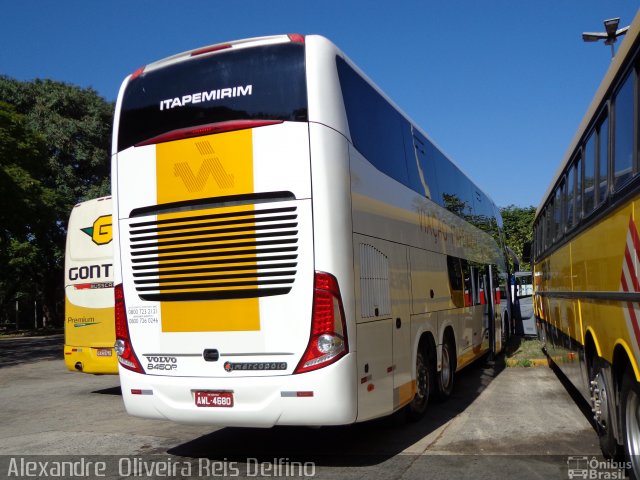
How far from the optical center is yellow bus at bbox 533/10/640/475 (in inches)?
175

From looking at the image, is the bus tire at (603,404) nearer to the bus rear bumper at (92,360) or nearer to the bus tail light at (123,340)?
the bus tail light at (123,340)

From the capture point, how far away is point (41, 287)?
131 ft

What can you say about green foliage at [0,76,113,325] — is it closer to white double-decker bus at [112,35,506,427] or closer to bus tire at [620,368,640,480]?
white double-decker bus at [112,35,506,427]

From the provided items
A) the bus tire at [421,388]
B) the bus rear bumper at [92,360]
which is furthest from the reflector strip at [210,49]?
the bus rear bumper at [92,360]

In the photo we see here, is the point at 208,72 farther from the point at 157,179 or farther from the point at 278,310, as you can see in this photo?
the point at 278,310

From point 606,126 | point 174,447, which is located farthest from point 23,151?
point 606,126

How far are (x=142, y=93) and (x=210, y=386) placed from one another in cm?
315

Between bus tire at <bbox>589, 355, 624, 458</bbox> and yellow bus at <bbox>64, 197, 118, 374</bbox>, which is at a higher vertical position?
yellow bus at <bbox>64, 197, 118, 374</bbox>

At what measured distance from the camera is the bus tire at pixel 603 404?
540 centimetres

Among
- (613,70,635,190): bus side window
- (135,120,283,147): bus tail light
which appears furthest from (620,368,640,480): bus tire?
(135,120,283,147): bus tail light

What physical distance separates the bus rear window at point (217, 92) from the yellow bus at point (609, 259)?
269 cm

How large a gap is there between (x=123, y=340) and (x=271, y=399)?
1822 mm

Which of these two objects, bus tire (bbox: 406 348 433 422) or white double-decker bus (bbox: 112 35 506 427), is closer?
white double-decker bus (bbox: 112 35 506 427)

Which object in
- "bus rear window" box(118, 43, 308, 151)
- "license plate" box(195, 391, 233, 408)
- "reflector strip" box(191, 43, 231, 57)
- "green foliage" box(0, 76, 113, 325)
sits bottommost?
"license plate" box(195, 391, 233, 408)
